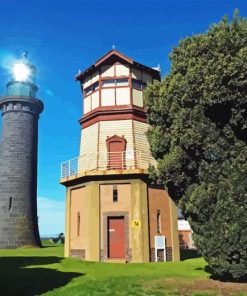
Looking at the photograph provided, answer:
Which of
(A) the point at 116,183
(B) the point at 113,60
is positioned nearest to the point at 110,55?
(B) the point at 113,60

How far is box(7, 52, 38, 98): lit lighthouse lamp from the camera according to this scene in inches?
1618

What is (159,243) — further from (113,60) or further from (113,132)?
(113,60)

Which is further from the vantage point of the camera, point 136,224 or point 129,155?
point 129,155

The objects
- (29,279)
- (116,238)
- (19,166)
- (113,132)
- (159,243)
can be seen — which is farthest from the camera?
(19,166)

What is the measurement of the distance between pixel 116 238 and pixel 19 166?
19.8 metres

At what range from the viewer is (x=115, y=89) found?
2472 cm

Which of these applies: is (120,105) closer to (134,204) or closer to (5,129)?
(134,204)

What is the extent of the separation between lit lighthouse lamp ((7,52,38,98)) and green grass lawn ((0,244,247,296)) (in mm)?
25713

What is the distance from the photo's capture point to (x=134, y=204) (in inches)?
865

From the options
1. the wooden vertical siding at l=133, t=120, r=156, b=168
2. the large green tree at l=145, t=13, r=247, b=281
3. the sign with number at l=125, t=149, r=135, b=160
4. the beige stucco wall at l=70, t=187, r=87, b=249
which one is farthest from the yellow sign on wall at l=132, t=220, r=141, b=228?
the large green tree at l=145, t=13, r=247, b=281

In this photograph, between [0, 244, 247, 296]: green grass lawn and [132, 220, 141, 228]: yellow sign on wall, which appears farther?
[132, 220, 141, 228]: yellow sign on wall

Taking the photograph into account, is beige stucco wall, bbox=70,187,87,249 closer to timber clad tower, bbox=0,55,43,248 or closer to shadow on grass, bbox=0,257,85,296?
shadow on grass, bbox=0,257,85,296

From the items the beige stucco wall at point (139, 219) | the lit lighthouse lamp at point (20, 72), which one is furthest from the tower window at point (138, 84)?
the lit lighthouse lamp at point (20, 72)

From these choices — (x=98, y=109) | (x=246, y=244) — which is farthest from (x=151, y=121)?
(x=98, y=109)
